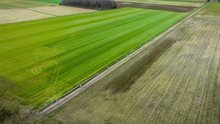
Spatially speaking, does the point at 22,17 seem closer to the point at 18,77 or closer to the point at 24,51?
the point at 24,51

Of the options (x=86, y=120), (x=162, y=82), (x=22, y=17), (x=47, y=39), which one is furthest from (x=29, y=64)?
(x=22, y=17)

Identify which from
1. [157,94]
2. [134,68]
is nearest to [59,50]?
[134,68]

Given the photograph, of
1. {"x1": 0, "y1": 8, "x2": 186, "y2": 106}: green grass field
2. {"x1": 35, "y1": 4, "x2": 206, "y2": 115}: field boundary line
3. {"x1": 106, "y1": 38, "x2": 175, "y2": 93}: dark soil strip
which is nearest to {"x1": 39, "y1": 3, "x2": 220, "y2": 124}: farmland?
{"x1": 106, "y1": 38, "x2": 175, "y2": 93}: dark soil strip

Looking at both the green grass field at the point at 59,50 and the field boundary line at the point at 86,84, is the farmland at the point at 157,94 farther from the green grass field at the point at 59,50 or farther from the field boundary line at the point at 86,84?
the green grass field at the point at 59,50

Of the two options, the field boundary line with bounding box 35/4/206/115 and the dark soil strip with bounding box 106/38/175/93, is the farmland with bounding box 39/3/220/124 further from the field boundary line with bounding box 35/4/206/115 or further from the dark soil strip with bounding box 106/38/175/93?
the field boundary line with bounding box 35/4/206/115

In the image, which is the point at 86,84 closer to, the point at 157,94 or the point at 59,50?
the point at 157,94

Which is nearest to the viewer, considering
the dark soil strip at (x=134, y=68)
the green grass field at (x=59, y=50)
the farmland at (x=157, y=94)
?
the farmland at (x=157, y=94)

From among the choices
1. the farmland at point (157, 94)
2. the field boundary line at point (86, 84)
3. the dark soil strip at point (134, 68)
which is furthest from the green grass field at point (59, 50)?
the farmland at point (157, 94)
